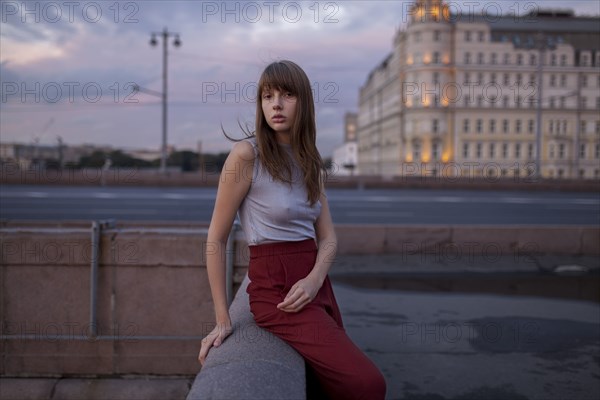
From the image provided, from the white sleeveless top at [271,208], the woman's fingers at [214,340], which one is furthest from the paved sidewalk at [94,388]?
the white sleeveless top at [271,208]

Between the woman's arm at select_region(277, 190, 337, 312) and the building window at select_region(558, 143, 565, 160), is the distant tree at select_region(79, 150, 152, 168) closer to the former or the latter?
the building window at select_region(558, 143, 565, 160)

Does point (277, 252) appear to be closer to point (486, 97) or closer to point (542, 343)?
point (542, 343)

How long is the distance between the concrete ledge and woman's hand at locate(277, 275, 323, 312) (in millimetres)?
148

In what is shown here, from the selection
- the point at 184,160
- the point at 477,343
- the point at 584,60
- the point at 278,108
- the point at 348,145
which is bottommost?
the point at 477,343

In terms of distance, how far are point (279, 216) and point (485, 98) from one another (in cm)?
6367

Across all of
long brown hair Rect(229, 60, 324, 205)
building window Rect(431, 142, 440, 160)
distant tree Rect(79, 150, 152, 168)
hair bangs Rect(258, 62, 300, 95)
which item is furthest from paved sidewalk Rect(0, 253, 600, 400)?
building window Rect(431, 142, 440, 160)

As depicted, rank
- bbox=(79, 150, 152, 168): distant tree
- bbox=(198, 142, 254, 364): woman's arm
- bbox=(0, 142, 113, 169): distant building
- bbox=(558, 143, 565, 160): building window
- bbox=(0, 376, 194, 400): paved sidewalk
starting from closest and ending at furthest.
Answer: bbox=(198, 142, 254, 364): woman's arm < bbox=(0, 376, 194, 400): paved sidewalk < bbox=(0, 142, 113, 169): distant building < bbox=(79, 150, 152, 168): distant tree < bbox=(558, 143, 565, 160): building window

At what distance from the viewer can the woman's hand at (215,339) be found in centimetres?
211

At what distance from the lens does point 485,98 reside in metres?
60.5

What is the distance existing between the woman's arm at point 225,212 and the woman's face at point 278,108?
16 cm

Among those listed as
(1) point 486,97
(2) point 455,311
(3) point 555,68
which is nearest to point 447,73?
(1) point 486,97

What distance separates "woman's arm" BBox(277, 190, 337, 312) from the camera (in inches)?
82.1

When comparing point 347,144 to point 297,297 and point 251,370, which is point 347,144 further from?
point 251,370

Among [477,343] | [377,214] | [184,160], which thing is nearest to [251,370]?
[477,343]
